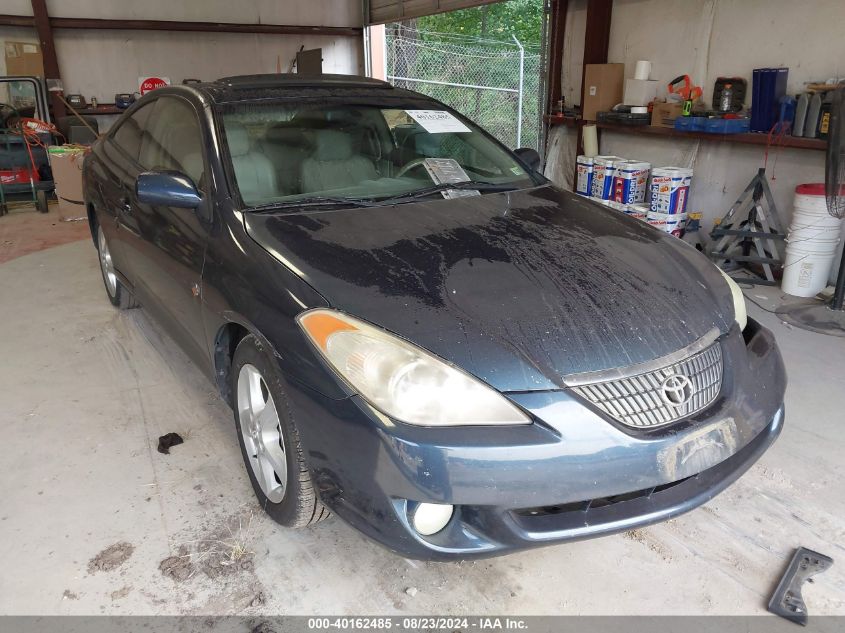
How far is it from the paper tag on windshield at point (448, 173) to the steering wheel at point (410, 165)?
→ 0.8 inches

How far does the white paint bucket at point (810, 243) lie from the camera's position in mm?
3961

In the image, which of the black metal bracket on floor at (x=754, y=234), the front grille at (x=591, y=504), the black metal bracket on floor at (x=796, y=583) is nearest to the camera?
the front grille at (x=591, y=504)

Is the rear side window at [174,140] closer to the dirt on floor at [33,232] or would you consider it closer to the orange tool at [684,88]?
the dirt on floor at [33,232]

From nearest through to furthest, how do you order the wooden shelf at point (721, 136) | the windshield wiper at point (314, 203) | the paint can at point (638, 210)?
the windshield wiper at point (314, 203) < the wooden shelf at point (721, 136) < the paint can at point (638, 210)

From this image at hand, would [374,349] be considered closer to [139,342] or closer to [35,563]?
[35,563]

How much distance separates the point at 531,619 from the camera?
165cm

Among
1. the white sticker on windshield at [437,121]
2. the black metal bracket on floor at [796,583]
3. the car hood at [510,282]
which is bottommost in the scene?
the black metal bracket on floor at [796,583]

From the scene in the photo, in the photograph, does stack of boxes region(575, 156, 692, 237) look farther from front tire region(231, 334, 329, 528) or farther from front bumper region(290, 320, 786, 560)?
front tire region(231, 334, 329, 528)

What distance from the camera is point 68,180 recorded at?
6.41 meters

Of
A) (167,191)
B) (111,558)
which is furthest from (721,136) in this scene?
(111,558)

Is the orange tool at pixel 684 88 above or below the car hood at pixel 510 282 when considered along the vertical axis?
above

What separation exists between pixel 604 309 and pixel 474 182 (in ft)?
3.33

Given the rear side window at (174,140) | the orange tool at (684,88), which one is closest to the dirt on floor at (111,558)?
the rear side window at (174,140)

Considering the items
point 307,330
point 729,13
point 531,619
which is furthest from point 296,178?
point 729,13
